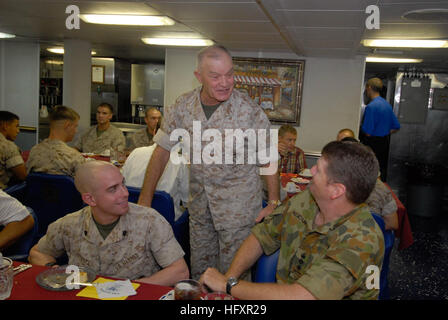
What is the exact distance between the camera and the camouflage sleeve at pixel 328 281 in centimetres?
142

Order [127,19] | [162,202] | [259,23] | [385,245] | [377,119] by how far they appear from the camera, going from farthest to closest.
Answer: [377,119] → [127,19] → [259,23] → [162,202] → [385,245]

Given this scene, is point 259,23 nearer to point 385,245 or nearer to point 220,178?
point 220,178

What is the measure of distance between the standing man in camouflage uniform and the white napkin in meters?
0.95

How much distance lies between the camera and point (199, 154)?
243 cm

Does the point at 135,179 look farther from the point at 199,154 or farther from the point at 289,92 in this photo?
the point at 289,92

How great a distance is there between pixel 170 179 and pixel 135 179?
0.29m

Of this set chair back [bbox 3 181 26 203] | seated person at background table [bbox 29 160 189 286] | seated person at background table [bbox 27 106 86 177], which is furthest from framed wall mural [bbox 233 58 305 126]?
seated person at background table [bbox 29 160 189 286]

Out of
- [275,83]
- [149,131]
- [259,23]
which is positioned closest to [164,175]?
[259,23]

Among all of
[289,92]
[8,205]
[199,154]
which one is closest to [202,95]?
[199,154]

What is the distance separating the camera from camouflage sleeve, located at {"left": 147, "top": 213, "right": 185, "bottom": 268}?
1.89m

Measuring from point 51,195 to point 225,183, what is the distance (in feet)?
5.42

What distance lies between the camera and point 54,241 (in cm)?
195

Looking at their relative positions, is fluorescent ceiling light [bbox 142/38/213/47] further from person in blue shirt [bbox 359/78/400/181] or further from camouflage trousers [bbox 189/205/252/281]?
camouflage trousers [bbox 189/205/252/281]

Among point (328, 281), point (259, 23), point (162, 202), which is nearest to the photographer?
point (328, 281)
